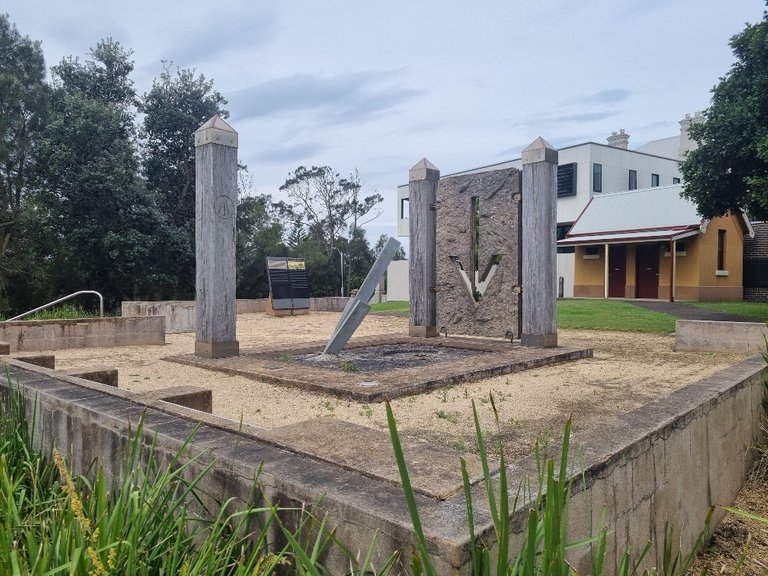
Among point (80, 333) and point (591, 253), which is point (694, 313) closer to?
point (591, 253)

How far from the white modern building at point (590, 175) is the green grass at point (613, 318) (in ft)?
31.0

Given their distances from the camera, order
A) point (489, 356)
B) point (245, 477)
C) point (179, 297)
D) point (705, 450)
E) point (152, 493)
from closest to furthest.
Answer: point (152, 493) → point (245, 477) → point (705, 450) → point (489, 356) → point (179, 297)

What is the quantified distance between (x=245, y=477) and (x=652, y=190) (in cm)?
2622

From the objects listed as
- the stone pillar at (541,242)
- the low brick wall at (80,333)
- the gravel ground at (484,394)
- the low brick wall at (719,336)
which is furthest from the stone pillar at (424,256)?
the low brick wall at (80,333)

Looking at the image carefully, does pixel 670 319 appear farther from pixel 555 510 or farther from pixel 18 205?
pixel 18 205

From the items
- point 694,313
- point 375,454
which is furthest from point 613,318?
point 375,454

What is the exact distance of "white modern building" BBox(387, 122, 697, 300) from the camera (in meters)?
28.7

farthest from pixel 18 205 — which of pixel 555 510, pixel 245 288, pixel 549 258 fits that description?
pixel 555 510

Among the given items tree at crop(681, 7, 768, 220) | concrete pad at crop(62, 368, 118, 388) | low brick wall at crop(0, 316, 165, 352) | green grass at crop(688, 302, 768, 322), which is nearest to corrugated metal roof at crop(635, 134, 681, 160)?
green grass at crop(688, 302, 768, 322)

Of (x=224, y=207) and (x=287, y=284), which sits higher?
(x=224, y=207)

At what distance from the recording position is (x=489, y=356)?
805 centimetres

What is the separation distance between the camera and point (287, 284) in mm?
19875

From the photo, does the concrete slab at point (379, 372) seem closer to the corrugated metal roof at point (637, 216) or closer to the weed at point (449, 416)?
the weed at point (449, 416)

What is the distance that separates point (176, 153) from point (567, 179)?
17.4m
